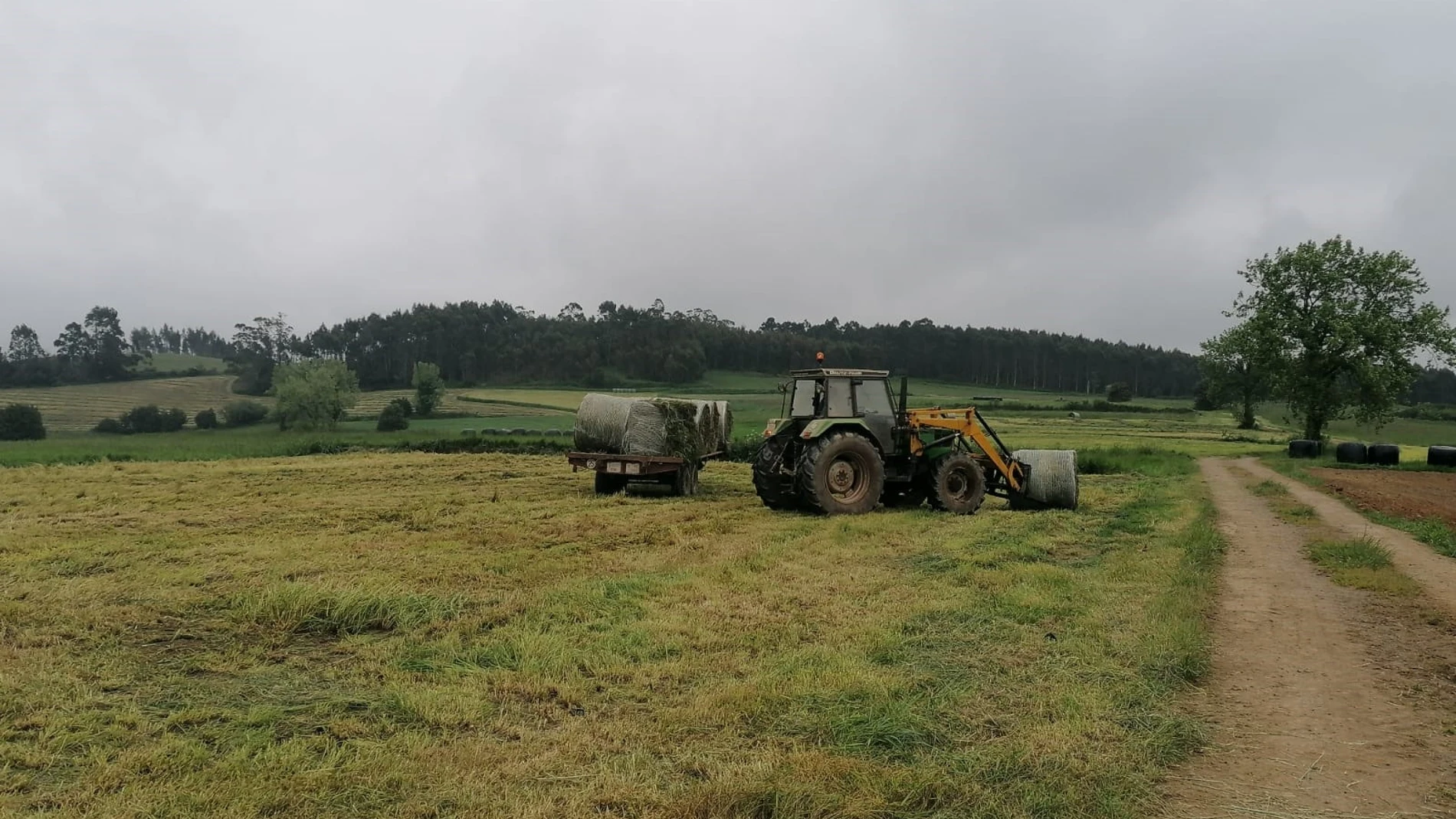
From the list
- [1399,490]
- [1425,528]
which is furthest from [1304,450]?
[1425,528]

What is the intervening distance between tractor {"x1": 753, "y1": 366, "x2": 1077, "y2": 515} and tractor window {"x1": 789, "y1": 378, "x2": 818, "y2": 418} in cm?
1

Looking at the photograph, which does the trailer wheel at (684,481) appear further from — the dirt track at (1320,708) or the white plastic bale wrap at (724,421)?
the dirt track at (1320,708)

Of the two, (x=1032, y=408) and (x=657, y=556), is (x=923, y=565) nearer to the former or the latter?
(x=657, y=556)

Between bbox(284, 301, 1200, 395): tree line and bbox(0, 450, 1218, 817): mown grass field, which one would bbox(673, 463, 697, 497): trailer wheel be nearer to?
bbox(0, 450, 1218, 817): mown grass field

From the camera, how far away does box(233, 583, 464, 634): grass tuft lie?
228 inches

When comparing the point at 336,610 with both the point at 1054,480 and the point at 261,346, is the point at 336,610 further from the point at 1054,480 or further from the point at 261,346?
the point at 261,346

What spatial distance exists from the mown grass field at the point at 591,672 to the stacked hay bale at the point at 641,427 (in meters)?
4.58

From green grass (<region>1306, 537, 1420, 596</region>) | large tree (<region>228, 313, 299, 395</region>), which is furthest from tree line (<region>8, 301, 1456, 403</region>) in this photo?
green grass (<region>1306, 537, 1420, 596</region>)

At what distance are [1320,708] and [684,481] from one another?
449 inches

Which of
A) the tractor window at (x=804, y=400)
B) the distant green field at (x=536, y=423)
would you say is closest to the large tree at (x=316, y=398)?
the distant green field at (x=536, y=423)

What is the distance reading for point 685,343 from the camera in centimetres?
6206

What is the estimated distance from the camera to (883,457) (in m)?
12.8

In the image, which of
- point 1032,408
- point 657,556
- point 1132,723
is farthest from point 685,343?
point 1132,723

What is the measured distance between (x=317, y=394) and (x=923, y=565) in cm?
3808
